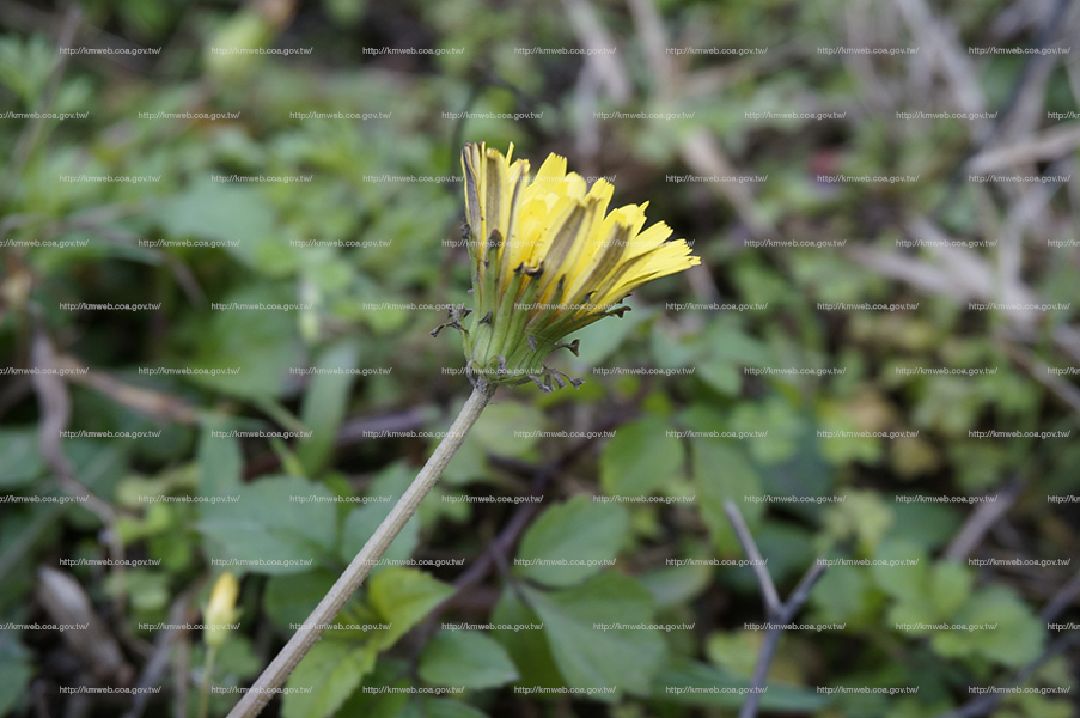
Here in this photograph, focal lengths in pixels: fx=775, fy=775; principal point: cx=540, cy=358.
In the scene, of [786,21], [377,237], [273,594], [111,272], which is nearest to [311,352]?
[377,237]

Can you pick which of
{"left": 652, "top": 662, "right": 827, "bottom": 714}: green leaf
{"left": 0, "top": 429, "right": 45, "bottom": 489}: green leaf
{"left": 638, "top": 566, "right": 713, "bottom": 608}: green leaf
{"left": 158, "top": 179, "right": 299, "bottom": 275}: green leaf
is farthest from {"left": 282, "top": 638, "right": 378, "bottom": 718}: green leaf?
{"left": 158, "top": 179, "right": 299, "bottom": 275}: green leaf

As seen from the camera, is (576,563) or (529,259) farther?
(576,563)

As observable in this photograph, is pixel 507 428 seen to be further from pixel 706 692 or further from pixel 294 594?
pixel 706 692

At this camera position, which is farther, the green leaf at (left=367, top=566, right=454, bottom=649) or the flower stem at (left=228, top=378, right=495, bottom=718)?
the green leaf at (left=367, top=566, right=454, bottom=649)

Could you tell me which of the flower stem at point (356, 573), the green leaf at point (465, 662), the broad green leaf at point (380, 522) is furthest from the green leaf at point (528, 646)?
the flower stem at point (356, 573)

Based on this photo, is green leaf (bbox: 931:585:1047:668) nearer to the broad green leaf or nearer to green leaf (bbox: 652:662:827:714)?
green leaf (bbox: 652:662:827:714)

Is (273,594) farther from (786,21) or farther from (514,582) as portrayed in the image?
(786,21)

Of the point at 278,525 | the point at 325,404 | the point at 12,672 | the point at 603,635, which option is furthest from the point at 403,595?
the point at 12,672
